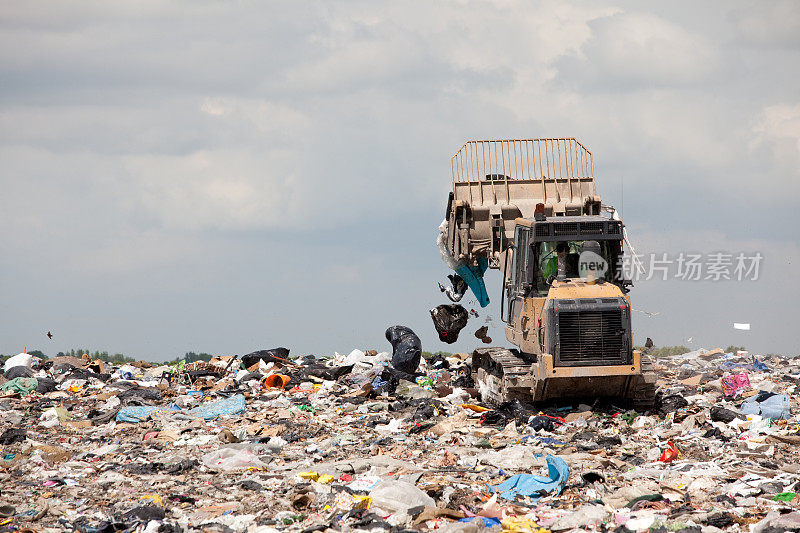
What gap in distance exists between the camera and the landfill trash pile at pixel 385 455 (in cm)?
735

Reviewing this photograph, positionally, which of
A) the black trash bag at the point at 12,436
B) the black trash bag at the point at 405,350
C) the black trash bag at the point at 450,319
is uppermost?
the black trash bag at the point at 450,319

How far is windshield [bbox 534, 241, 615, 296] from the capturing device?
12.0m

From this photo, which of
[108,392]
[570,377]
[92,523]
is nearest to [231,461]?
[92,523]

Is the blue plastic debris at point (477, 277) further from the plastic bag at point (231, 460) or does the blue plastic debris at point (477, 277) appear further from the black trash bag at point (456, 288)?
the plastic bag at point (231, 460)

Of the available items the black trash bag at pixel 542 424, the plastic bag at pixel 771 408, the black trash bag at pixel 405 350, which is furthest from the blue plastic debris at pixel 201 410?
the plastic bag at pixel 771 408

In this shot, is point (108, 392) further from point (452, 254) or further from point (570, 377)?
point (570, 377)

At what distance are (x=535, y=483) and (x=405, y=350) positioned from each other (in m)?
8.21

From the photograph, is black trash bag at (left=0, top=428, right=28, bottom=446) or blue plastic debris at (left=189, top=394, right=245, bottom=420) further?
blue plastic debris at (left=189, top=394, right=245, bottom=420)

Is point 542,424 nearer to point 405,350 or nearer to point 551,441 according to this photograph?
point 551,441

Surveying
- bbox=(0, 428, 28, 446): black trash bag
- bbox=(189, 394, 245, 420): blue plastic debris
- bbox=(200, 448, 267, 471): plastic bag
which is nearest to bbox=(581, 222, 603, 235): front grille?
bbox=(200, 448, 267, 471): plastic bag

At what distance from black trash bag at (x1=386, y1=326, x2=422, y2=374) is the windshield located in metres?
4.78

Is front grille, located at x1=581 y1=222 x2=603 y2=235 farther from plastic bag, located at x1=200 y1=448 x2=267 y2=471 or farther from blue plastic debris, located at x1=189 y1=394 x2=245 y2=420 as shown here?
blue plastic debris, located at x1=189 y1=394 x2=245 y2=420

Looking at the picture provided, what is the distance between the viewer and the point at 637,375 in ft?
38.4

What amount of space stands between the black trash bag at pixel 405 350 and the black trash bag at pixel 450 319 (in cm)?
83
